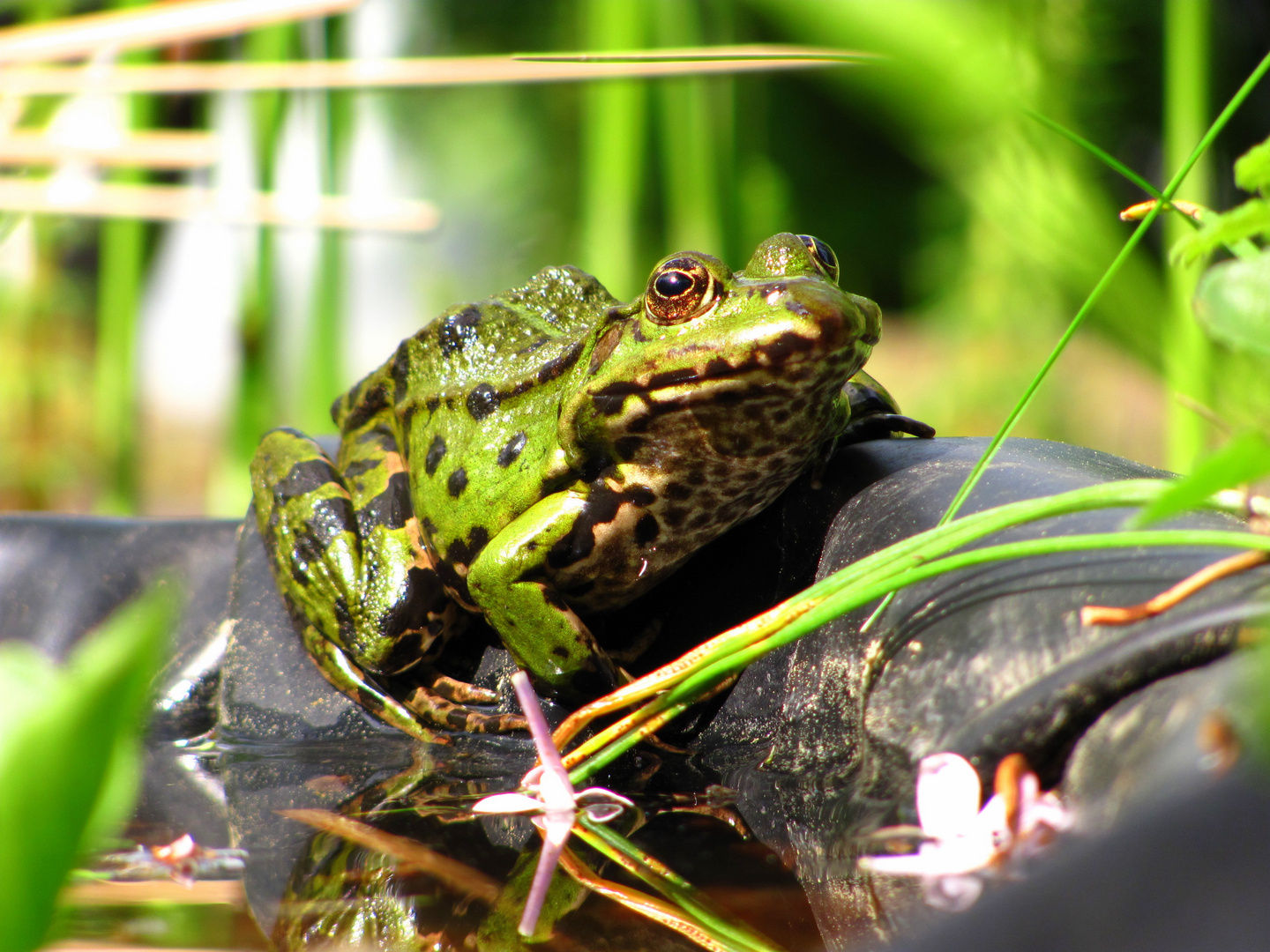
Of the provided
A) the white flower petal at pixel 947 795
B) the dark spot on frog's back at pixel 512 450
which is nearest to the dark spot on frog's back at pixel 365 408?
the dark spot on frog's back at pixel 512 450

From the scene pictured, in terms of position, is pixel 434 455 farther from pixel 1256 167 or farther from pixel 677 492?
pixel 1256 167

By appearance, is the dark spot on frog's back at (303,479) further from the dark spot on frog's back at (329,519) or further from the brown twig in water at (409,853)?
the brown twig in water at (409,853)

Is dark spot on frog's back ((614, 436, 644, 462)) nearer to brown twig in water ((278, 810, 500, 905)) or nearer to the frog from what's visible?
the frog

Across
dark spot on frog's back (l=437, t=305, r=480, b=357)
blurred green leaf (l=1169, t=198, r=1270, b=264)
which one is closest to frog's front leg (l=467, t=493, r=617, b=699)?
dark spot on frog's back (l=437, t=305, r=480, b=357)

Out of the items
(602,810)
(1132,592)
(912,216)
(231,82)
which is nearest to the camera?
(1132,592)

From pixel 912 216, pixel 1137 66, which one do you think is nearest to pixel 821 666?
pixel 1137 66

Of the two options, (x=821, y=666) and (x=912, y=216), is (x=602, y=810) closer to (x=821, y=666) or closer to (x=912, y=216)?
(x=821, y=666)

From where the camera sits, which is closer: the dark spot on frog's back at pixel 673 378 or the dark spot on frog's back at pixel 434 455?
the dark spot on frog's back at pixel 673 378
